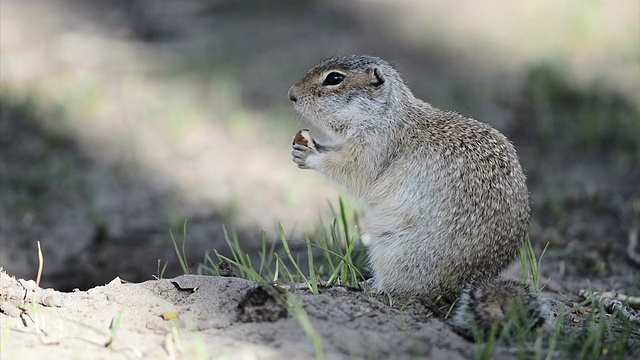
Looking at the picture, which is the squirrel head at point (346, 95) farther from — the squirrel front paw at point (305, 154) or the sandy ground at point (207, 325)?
the sandy ground at point (207, 325)

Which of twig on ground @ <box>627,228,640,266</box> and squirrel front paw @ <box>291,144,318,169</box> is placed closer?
squirrel front paw @ <box>291,144,318,169</box>

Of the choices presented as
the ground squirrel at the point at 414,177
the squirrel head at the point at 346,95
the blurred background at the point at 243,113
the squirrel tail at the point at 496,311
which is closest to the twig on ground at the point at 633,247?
the blurred background at the point at 243,113

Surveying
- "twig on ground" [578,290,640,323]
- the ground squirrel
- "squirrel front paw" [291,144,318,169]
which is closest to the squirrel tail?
the ground squirrel

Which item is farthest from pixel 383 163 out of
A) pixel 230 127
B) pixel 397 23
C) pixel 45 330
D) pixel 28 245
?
pixel 397 23

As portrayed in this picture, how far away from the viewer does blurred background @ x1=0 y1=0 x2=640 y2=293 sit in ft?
20.8

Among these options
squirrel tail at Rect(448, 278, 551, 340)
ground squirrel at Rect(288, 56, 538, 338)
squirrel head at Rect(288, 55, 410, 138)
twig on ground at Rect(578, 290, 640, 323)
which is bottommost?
twig on ground at Rect(578, 290, 640, 323)

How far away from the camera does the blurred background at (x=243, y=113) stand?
6.35m

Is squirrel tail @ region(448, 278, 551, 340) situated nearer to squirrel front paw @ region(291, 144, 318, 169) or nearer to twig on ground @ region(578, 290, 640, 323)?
twig on ground @ region(578, 290, 640, 323)

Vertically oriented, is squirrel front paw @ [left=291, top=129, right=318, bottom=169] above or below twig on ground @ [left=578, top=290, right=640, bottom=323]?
above

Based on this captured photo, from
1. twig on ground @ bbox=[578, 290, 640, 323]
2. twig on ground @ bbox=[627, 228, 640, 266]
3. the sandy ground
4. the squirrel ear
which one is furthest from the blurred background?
the sandy ground

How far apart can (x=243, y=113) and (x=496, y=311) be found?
4833 millimetres

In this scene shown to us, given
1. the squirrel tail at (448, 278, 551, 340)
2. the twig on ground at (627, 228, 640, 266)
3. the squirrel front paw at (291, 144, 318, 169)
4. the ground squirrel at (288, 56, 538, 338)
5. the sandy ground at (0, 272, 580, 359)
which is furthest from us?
the twig on ground at (627, 228, 640, 266)

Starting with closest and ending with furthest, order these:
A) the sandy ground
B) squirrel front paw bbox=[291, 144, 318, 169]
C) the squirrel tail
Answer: the sandy ground → the squirrel tail → squirrel front paw bbox=[291, 144, 318, 169]

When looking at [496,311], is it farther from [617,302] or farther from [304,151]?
[304,151]
